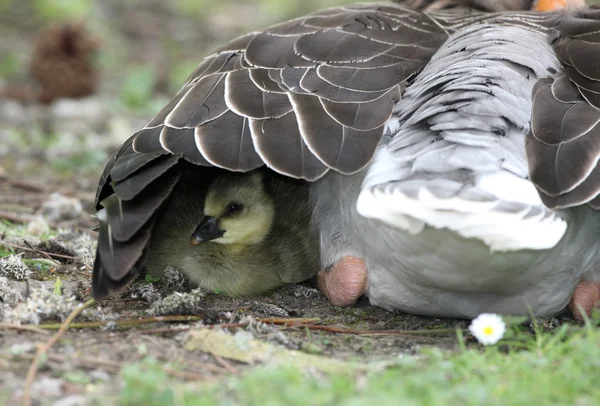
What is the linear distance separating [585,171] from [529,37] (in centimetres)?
139

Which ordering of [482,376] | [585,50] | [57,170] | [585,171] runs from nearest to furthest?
1. [482,376]
2. [585,171]
3. [585,50]
4. [57,170]

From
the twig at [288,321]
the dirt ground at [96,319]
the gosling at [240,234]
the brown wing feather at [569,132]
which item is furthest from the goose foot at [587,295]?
the gosling at [240,234]

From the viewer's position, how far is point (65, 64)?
9.76 meters

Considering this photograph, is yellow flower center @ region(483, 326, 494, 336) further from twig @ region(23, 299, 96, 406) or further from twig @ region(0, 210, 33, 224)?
twig @ region(0, 210, 33, 224)

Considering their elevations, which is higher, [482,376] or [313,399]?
[313,399]

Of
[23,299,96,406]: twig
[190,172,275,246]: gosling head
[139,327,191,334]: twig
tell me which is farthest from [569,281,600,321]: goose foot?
[23,299,96,406]: twig

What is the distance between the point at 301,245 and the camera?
4.95 meters

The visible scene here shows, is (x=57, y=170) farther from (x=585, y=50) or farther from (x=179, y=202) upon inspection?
(x=585, y=50)

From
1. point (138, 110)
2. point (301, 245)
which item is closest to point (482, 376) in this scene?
point (301, 245)

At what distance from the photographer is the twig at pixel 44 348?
10.6ft

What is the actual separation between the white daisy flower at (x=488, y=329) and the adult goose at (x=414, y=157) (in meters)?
0.16

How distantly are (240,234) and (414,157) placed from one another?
51.4 inches

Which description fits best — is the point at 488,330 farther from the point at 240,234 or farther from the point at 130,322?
the point at 130,322

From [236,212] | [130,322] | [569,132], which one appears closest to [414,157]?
[569,132]
